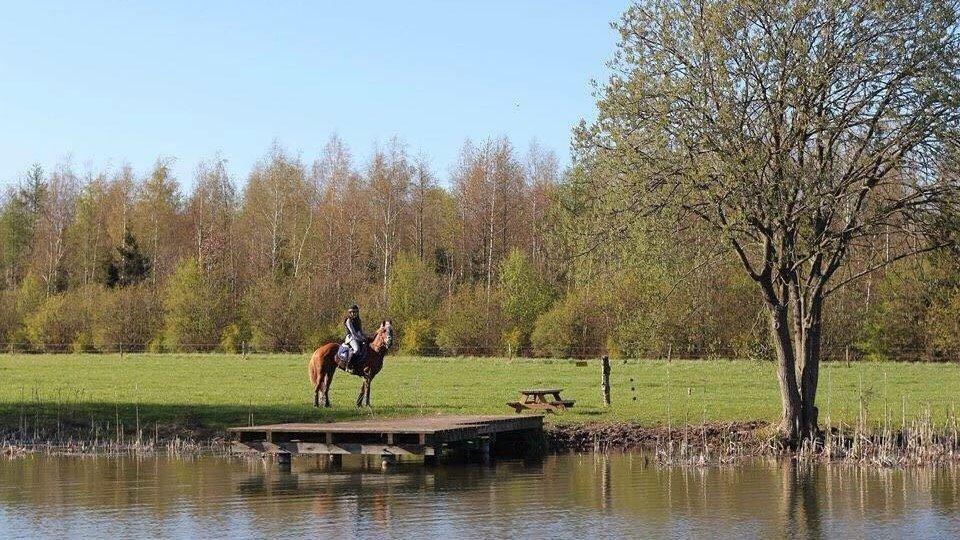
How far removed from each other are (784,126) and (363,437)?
35.9 feet

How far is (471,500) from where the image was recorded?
22.3 m

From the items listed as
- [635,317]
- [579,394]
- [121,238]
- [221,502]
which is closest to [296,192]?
[121,238]

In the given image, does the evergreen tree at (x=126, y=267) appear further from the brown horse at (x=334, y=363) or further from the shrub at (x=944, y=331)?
the brown horse at (x=334, y=363)

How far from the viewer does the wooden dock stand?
2614 cm

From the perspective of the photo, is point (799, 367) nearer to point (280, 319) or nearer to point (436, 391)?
point (436, 391)

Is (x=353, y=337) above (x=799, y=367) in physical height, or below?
above

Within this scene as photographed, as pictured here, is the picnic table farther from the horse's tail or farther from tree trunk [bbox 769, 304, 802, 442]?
tree trunk [bbox 769, 304, 802, 442]

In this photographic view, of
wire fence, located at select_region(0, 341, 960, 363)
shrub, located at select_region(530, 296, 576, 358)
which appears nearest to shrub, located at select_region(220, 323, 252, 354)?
wire fence, located at select_region(0, 341, 960, 363)

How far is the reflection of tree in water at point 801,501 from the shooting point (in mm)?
19097

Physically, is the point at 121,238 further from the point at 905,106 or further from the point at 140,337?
the point at 905,106

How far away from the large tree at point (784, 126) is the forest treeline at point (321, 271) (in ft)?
97.7

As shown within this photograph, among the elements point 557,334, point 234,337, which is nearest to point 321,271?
point 234,337

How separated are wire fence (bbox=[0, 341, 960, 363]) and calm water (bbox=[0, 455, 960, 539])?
2627cm

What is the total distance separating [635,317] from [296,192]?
71692mm
